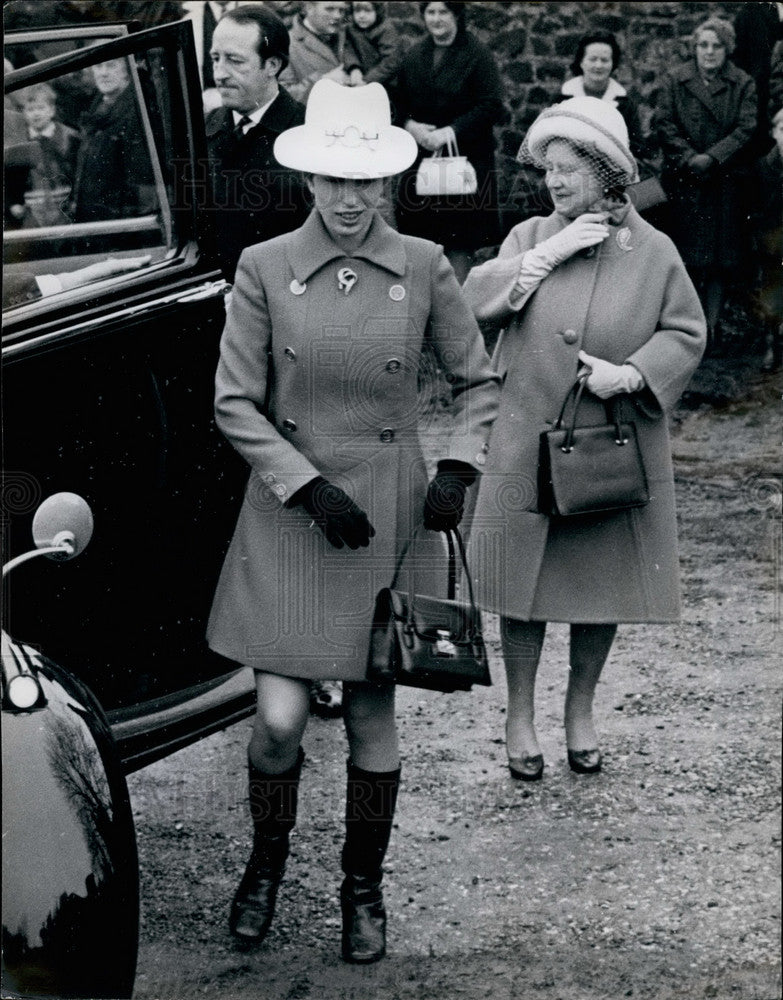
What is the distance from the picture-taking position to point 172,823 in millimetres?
4109

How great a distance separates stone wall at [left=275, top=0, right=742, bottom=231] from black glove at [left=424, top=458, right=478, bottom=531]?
305 cm

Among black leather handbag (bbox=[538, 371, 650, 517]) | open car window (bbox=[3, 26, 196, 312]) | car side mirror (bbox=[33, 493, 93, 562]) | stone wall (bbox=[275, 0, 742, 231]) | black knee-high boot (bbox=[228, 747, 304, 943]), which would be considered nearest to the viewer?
car side mirror (bbox=[33, 493, 93, 562])

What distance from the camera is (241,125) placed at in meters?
4.37

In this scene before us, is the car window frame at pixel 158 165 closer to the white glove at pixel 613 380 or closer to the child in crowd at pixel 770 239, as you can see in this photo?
the white glove at pixel 613 380

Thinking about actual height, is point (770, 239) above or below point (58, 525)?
below

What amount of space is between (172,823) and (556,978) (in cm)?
117

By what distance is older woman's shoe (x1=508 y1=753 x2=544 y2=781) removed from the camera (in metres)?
4.32

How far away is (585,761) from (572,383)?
3.38 ft

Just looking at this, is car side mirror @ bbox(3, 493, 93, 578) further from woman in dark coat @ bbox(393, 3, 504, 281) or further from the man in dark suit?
woman in dark coat @ bbox(393, 3, 504, 281)

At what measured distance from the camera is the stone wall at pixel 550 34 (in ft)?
22.5

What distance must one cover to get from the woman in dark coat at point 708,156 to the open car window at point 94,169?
7.33 feet

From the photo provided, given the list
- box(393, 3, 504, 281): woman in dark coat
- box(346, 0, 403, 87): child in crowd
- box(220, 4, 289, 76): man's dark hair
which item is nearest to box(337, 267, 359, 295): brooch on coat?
box(220, 4, 289, 76): man's dark hair

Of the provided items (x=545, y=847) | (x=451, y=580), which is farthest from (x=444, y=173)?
(x=545, y=847)

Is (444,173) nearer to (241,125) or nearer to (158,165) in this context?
(241,125)
